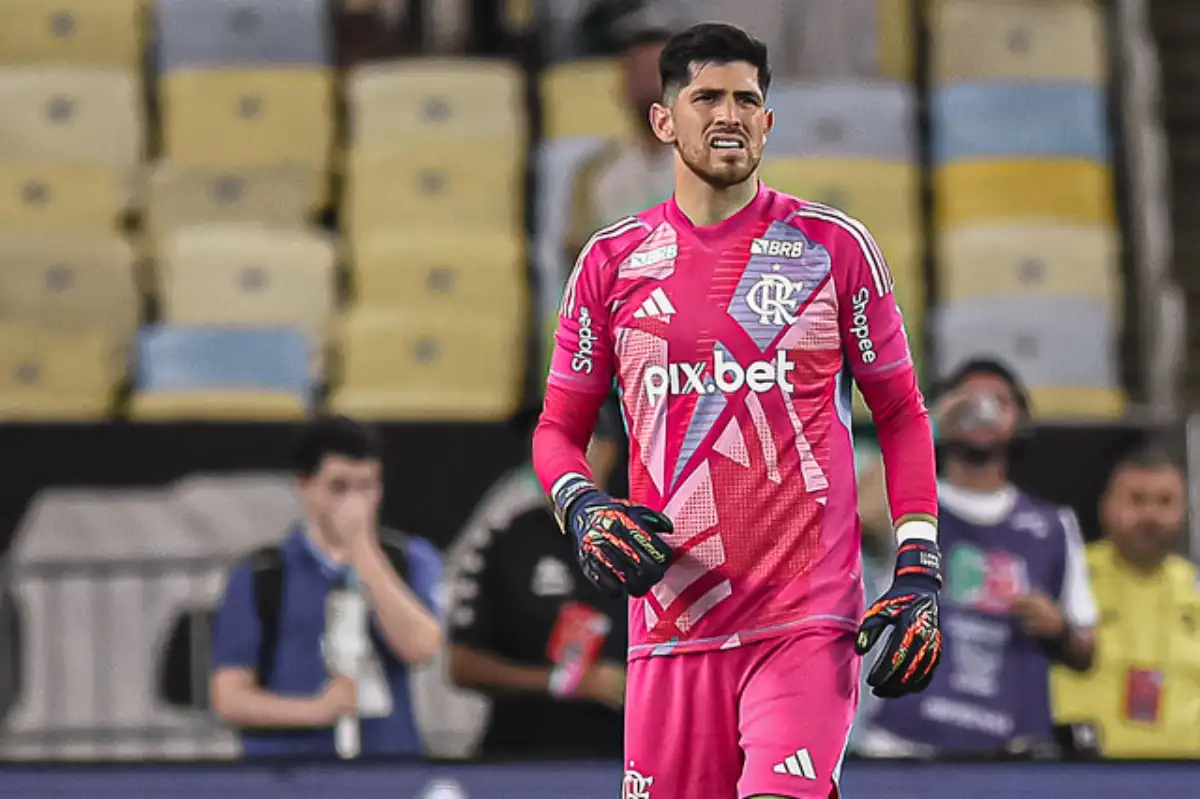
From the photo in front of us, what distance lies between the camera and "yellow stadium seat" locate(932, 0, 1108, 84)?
438 inches

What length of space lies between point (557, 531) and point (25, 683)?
227cm

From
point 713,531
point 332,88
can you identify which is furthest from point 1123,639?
point 332,88

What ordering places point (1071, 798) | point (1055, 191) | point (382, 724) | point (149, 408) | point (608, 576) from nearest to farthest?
point (608, 576) < point (1071, 798) < point (382, 724) < point (149, 408) < point (1055, 191)

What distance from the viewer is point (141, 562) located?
8336mm

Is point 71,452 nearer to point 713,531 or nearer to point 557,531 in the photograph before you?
point 557,531

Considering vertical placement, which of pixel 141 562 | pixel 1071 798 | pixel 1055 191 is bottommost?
pixel 1071 798

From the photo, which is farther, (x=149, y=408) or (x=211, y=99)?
(x=211, y=99)

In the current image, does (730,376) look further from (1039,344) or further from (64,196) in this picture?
(64,196)

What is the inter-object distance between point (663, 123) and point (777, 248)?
36 centimetres

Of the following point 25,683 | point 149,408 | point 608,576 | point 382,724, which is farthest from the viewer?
point 149,408

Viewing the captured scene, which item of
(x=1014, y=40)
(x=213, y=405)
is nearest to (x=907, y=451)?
(x=213, y=405)

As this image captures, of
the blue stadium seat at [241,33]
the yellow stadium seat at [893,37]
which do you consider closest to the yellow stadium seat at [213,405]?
the blue stadium seat at [241,33]

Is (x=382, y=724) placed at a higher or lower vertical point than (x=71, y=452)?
lower

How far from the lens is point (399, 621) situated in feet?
23.6
